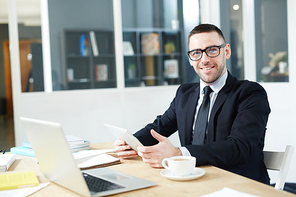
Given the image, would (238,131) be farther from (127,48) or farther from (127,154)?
(127,48)

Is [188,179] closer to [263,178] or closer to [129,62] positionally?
[263,178]

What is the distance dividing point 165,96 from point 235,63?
2.88 feet

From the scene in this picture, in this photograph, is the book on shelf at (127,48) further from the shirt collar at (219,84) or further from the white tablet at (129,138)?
the white tablet at (129,138)

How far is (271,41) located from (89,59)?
192 cm

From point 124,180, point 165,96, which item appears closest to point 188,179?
point 124,180

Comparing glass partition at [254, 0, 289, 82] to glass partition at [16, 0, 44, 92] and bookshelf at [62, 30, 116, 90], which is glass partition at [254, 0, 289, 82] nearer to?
bookshelf at [62, 30, 116, 90]

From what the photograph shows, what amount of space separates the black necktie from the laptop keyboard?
0.76 meters

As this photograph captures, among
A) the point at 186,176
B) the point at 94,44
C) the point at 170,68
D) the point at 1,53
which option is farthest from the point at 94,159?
the point at 1,53

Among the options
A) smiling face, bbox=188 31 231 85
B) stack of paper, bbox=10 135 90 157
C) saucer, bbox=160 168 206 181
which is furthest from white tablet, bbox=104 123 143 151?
smiling face, bbox=188 31 231 85

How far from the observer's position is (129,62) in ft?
12.5

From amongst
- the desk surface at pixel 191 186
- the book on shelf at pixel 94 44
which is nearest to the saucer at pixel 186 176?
the desk surface at pixel 191 186

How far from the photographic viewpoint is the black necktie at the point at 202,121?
1812 millimetres

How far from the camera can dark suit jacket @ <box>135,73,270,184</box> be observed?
146cm

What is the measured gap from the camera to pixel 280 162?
1598 millimetres
